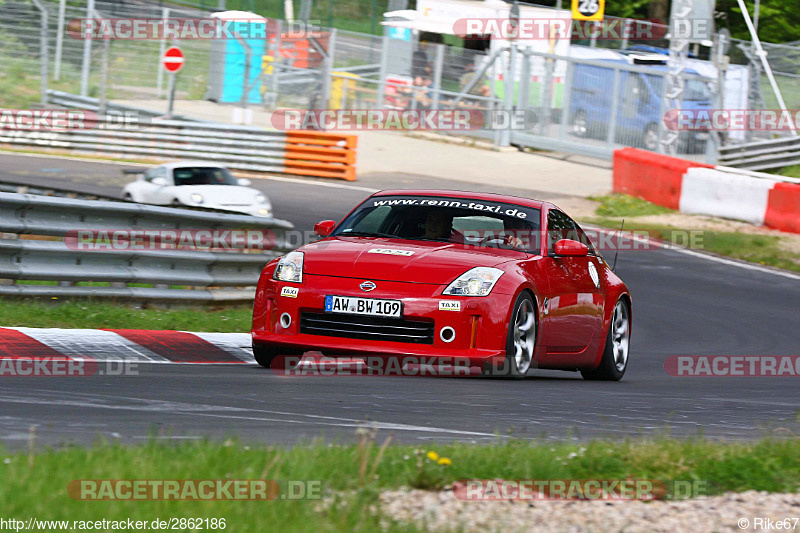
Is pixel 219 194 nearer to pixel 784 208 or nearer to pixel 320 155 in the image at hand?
pixel 320 155

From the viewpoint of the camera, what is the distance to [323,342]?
7.80 meters

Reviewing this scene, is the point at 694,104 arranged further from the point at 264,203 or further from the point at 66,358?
the point at 66,358

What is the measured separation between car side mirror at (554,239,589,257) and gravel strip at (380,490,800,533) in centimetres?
424

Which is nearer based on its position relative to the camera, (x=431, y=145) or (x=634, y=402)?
(x=634, y=402)

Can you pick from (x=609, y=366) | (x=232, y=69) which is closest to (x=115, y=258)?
(x=609, y=366)

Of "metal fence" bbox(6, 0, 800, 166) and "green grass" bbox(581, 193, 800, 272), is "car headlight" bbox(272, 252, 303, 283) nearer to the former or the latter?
"green grass" bbox(581, 193, 800, 272)

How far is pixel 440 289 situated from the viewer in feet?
25.6

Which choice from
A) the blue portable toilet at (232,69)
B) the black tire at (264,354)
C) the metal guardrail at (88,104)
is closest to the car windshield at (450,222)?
the black tire at (264,354)

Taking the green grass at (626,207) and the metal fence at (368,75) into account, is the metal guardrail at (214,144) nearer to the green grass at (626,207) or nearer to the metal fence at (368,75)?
the metal fence at (368,75)

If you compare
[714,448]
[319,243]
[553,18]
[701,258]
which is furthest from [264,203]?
[553,18]

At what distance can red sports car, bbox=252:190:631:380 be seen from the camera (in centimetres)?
776

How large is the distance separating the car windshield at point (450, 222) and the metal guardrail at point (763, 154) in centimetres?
1904

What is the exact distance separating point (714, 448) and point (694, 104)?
911 inches

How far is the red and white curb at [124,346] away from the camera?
316 inches
